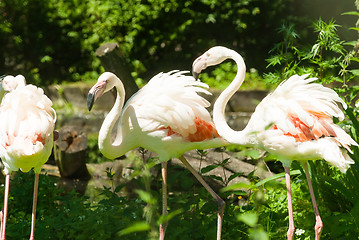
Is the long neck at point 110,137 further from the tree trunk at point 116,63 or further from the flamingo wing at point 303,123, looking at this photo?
the tree trunk at point 116,63

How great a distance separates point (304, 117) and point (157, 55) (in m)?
6.71

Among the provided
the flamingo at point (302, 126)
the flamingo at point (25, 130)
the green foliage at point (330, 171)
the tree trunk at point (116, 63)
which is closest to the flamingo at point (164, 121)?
the flamingo at point (25, 130)

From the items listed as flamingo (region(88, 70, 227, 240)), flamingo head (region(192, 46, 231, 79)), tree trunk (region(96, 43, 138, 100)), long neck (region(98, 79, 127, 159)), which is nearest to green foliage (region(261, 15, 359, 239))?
flamingo head (region(192, 46, 231, 79))

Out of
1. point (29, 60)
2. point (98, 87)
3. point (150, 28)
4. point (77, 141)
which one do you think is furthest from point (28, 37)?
point (98, 87)

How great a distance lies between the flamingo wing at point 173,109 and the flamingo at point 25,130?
639 millimetres

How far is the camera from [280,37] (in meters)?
9.44

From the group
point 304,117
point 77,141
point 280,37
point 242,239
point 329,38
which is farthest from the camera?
point 280,37

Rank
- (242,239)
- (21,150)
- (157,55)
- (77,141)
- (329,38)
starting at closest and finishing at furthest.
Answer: (21,150)
(242,239)
(329,38)
(77,141)
(157,55)

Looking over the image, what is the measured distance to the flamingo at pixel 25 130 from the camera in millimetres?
3971

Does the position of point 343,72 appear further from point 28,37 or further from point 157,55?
point 28,37

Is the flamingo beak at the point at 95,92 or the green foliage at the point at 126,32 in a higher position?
the flamingo beak at the point at 95,92

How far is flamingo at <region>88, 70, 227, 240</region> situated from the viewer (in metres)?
4.16

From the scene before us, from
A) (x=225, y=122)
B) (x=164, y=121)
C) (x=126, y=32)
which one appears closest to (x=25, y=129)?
(x=164, y=121)

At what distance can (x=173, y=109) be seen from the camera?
416cm
